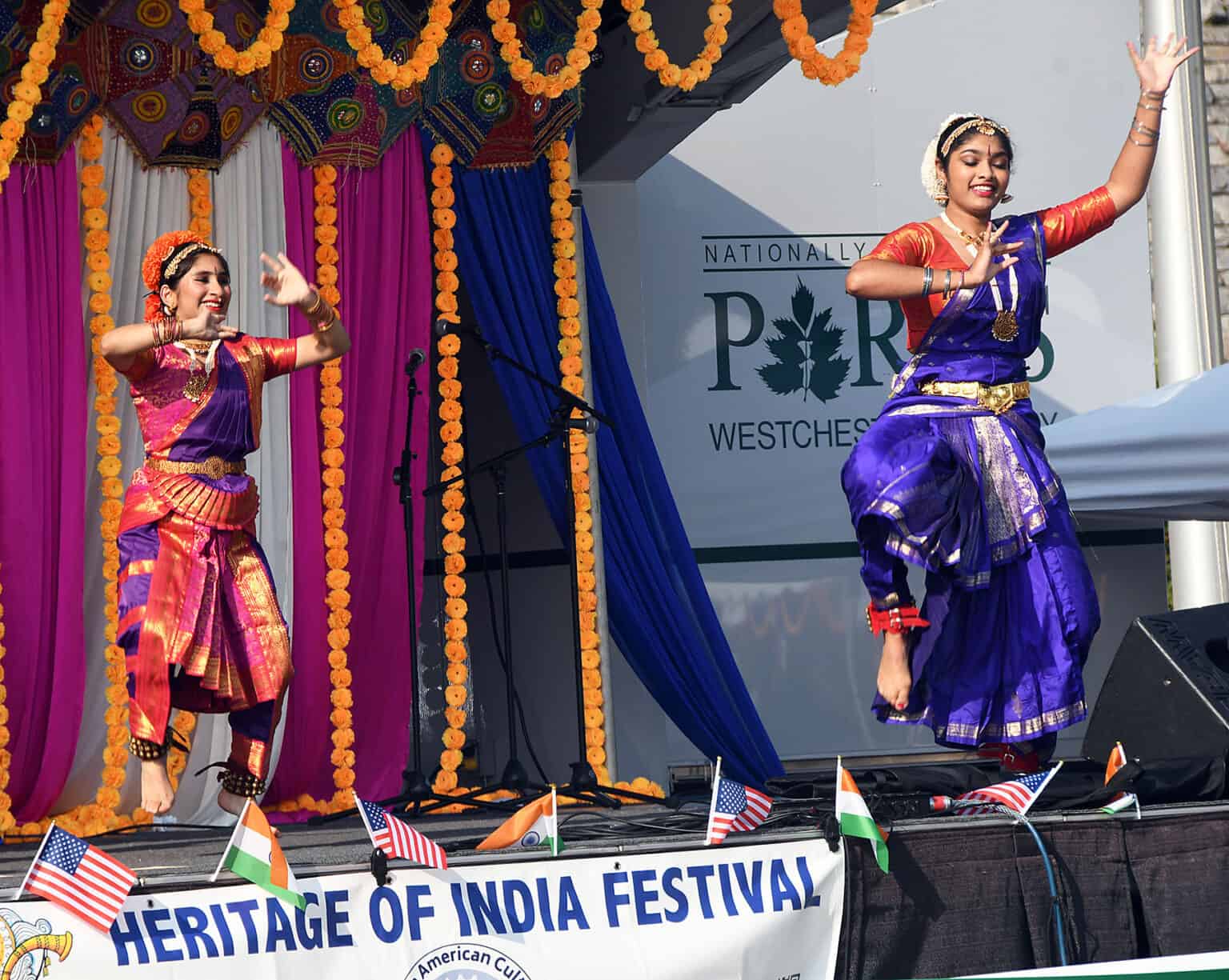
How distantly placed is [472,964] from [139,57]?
3.32 m

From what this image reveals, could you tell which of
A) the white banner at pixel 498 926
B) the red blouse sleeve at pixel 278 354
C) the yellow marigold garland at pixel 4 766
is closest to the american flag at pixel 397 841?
the white banner at pixel 498 926

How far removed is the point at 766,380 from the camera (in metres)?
6.99

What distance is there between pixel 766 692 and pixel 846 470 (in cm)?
306

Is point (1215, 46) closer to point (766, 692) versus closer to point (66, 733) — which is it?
point (766, 692)

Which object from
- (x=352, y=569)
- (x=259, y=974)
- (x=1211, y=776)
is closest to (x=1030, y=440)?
(x=1211, y=776)

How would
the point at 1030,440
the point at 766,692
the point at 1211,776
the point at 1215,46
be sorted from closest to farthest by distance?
1. the point at 1211,776
2. the point at 1030,440
3. the point at 766,692
4. the point at 1215,46

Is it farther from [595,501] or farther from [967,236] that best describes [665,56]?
[595,501]

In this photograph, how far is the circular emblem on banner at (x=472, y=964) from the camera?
316 cm

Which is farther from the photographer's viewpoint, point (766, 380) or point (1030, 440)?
point (766, 380)

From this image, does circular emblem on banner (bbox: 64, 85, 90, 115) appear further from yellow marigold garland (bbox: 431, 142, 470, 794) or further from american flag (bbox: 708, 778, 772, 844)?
american flag (bbox: 708, 778, 772, 844)

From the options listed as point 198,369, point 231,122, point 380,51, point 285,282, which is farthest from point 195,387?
point 231,122

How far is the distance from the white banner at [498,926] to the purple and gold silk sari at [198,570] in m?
1.34

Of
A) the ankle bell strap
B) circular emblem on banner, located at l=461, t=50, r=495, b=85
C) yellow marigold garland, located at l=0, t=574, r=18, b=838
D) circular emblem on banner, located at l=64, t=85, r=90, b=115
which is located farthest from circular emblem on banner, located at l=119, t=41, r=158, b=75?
the ankle bell strap

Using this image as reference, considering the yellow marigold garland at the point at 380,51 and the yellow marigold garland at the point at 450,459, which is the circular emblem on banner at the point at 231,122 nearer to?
the yellow marigold garland at the point at 450,459
